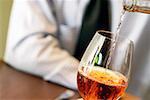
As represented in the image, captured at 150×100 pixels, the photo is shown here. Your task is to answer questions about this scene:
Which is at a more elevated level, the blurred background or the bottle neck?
the bottle neck

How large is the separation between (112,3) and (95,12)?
9cm

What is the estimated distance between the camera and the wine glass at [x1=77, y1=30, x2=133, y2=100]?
0.48 metres

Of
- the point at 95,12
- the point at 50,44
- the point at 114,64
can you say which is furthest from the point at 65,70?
the point at 114,64

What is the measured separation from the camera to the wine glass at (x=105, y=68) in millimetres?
482

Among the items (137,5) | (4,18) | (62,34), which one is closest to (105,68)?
(137,5)

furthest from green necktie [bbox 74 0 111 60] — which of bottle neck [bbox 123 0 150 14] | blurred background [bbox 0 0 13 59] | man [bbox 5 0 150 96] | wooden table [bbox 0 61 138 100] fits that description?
bottle neck [bbox 123 0 150 14]

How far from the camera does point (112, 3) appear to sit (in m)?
1.06

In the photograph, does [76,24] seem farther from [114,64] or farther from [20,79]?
[114,64]

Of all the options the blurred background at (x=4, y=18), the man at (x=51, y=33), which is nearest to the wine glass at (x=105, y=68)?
the man at (x=51, y=33)

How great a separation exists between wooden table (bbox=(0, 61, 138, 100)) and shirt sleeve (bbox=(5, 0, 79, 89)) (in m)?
→ 0.05

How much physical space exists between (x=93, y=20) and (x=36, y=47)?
0.20 m

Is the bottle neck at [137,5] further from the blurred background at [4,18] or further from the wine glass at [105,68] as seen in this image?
the blurred background at [4,18]

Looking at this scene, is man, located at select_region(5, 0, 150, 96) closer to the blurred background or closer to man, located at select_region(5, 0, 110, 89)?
man, located at select_region(5, 0, 110, 89)

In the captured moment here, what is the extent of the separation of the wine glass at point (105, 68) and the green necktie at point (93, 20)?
49 cm
